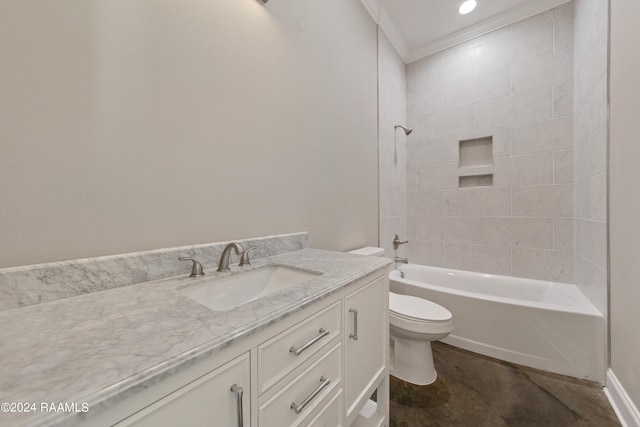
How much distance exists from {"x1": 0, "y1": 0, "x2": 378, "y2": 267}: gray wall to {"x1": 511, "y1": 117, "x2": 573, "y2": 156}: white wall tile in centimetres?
190

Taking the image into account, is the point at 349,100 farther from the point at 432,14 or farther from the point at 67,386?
the point at 67,386

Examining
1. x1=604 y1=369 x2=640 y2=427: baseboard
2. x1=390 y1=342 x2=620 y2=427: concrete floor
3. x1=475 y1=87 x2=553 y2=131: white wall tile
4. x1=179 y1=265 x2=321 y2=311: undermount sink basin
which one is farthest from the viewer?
x1=475 y1=87 x2=553 y2=131: white wall tile

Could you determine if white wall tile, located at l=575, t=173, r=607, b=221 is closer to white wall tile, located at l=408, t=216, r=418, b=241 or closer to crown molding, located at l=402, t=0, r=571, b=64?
white wall tile, located at l=408, t=216, r=418, b=241

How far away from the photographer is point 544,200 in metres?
2.15

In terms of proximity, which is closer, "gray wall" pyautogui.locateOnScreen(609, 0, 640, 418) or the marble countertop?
the marble countertop

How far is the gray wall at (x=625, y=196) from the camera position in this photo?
43.8 inches

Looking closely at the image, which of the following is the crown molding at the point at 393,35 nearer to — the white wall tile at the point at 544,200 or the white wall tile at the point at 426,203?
the white wall tile at the point at 426,203

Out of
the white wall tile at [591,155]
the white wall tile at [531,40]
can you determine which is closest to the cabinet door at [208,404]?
the white wall tile at [591,155]

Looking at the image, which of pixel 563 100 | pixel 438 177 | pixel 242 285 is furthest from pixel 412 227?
pixel 242 285

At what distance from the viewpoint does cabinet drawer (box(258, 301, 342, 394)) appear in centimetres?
58

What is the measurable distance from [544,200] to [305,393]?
2.59 metres

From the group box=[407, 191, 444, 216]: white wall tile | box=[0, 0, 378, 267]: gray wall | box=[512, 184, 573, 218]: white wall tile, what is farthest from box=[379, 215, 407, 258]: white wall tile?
box=[512, 184, 573, 218]: white wall tile

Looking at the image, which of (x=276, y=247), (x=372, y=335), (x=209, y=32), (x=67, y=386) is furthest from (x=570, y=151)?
(x=67, y=386)

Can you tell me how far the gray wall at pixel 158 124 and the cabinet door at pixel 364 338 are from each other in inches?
23.8
